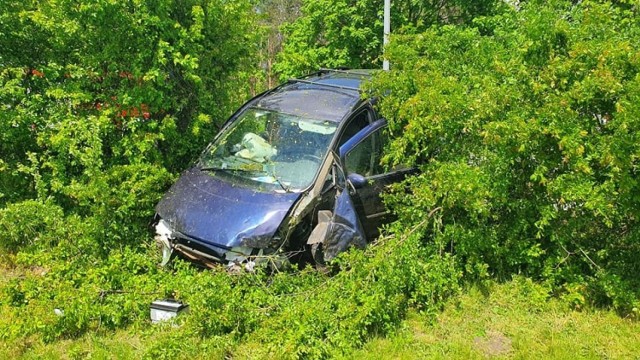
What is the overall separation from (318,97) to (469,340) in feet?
10.3

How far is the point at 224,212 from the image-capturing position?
16.0ft

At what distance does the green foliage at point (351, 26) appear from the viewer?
30.9 ft

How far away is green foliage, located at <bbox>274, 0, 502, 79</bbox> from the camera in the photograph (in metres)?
9.42

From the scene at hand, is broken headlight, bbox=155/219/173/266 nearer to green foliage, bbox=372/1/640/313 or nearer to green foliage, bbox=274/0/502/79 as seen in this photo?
green foliage, bbox=372/1/640/313

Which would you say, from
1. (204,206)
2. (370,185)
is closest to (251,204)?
(204,206)

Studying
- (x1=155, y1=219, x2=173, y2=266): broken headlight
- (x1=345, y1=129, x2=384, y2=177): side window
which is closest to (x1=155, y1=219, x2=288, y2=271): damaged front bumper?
(x1=155, y1=219, x2=173, y2=266): broken headlight

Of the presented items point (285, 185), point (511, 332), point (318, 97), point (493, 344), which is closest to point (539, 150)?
point (511, 332)

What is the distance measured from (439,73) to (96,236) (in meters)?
3.82

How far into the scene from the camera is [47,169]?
617 centimetres

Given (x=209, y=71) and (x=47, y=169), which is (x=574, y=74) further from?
(x=47, y=169)

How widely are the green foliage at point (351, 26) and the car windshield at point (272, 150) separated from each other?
12.9 ft

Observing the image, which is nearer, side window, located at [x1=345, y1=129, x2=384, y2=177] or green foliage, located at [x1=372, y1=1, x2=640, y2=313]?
green foliage, located at [x1=372, y1=1, x2=640, y2=313]

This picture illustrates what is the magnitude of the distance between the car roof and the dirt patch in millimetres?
2618

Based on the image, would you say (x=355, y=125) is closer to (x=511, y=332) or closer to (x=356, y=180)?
(x=356, y=180)
